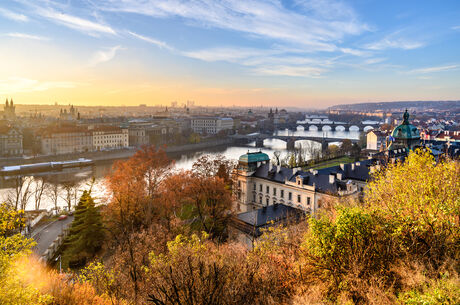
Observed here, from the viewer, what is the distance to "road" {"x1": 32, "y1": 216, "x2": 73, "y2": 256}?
16731mm

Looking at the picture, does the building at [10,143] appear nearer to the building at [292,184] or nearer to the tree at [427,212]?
the building at [292,184]

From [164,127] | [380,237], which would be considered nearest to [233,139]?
[164,127]

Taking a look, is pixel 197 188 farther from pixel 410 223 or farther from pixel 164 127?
pixel 164 127

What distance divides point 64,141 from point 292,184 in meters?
45.8

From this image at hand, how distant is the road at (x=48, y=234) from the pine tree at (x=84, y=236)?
1.14m

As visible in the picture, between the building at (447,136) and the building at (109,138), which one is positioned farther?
the building at (109,138)

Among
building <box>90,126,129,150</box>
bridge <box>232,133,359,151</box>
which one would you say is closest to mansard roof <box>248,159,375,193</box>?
bridge <box>232,133,359,151</box>

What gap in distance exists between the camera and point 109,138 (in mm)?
60719

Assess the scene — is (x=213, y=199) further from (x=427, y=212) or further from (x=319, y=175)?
(x=427, y=212)

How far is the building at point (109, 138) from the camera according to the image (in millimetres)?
58531

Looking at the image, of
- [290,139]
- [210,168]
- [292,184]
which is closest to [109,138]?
[290,139]

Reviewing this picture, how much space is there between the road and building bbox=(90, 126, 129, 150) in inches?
1578

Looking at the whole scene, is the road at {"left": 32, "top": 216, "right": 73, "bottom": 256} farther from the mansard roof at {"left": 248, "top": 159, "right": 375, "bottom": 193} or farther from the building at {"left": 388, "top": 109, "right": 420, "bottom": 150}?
the building at {"left": 388, "top": 109, "right": 420, "bottom": 150}

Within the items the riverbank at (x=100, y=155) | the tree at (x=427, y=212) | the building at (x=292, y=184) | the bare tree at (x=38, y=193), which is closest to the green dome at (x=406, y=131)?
the building at (x=292, y=184)
